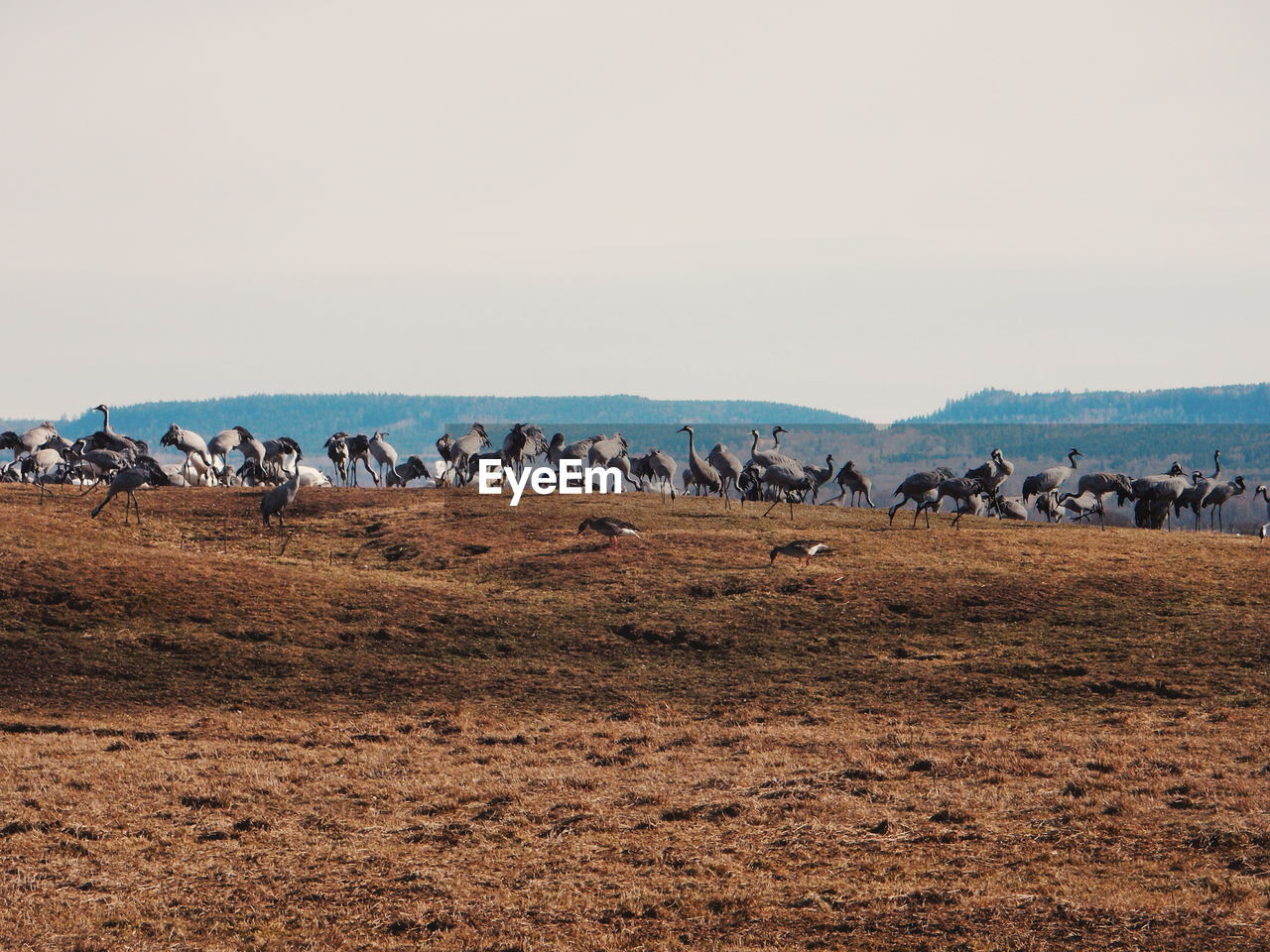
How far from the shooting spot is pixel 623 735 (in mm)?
25188

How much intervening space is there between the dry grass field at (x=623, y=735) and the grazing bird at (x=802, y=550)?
56cm

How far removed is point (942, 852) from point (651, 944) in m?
4.80

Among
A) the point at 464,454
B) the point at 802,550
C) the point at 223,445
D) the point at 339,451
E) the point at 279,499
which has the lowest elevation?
the point at 802,550

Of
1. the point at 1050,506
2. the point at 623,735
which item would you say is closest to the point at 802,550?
the point at 623,735

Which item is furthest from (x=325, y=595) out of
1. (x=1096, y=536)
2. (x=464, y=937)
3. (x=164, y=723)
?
(x=1096, y=536)

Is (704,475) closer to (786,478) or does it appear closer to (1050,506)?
(786,478)

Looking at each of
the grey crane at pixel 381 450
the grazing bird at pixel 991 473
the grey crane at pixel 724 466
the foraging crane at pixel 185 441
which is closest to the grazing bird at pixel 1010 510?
the grazing bird at pixel 991 473

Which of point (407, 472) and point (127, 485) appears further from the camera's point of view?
point (407, 472)

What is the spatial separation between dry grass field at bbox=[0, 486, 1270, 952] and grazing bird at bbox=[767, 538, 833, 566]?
56 cm

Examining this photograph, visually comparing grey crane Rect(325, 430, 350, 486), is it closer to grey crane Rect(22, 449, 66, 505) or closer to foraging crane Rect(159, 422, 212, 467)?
foraging crane Rect(159, 422, 212, 467)

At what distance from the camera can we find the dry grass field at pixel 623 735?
49.0 feet

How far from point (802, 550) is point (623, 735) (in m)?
14.8

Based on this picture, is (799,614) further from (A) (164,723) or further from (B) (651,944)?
(B) (651,944)

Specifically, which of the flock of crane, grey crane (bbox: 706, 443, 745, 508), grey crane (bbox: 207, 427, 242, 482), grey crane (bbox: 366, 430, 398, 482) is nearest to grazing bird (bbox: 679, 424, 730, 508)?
the flock of crane
